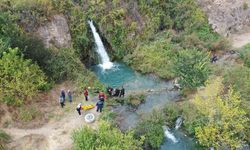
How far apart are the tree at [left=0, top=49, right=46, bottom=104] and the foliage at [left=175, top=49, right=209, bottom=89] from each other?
417 inches

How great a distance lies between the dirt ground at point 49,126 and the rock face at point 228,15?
18472 mm

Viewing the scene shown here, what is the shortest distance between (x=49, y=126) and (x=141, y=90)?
8405mm

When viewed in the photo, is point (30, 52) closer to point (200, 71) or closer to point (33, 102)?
point (33, 102)

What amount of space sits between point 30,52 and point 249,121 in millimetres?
16793

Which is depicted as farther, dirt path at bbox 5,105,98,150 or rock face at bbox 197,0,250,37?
rock face at bbox 197,0,250,37

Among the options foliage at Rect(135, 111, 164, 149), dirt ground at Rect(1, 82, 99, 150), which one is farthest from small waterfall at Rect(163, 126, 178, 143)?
dirt ground at Rect(1, 82, 99, 150)

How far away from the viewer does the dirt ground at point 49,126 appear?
28969 mm

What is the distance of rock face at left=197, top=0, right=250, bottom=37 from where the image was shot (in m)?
46.2

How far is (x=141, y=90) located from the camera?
3566cm

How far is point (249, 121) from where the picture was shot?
29812 millimetres

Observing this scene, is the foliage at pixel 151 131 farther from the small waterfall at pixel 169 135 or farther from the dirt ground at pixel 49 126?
the dirt ground at pixel 49 126

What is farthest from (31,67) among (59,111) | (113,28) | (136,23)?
(136,23)

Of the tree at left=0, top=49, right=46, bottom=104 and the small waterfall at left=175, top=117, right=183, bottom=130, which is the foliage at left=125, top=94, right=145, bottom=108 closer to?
the small waterfall at left=175, top=117, right=183, bottom=130

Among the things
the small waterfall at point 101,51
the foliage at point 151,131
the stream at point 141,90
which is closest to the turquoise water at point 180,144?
the stream at point 141,90
